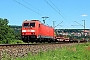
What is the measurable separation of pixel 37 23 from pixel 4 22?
66.6m

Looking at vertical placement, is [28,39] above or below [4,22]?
below

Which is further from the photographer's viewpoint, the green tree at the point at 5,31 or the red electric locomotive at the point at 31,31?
the green tree at the point at 5,31

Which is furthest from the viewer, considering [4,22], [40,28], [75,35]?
[75,35]

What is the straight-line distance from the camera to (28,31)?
134ft

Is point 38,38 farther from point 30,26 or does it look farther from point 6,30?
point 6,30

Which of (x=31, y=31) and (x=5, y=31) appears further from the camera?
(x=5, y=31)

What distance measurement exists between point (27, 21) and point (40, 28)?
9.85 ft

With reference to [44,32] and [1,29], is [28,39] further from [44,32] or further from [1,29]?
[1,29]

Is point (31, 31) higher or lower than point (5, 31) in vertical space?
lower

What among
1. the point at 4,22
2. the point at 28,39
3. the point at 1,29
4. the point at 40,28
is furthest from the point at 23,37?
the point at 4,22

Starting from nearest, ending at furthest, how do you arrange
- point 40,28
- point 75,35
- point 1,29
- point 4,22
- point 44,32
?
point 40,28, point 44,32, point 1,29, point 4,22, point 75,35

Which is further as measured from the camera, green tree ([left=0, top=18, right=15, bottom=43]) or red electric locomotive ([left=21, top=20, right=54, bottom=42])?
green tree ([left=0, top=18, right=15, bottom=43])

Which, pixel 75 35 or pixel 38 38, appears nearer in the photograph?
pixel 38 38

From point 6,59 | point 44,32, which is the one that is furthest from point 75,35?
point 6,59
